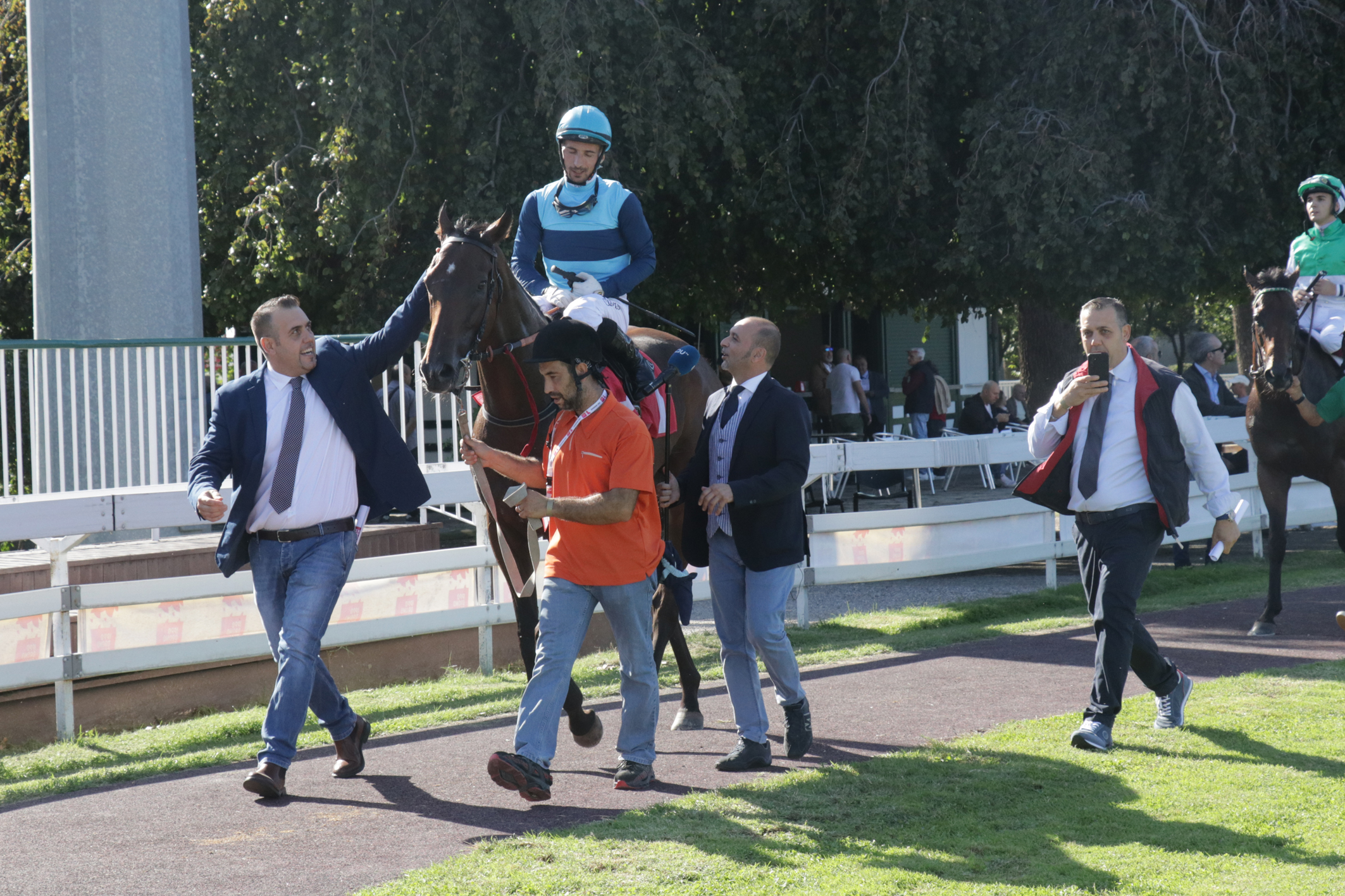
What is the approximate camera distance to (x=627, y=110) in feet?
46.0

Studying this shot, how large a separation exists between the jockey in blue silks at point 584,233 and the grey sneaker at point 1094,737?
9.66 feet

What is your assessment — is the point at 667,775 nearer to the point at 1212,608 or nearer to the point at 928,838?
the point at 928,838

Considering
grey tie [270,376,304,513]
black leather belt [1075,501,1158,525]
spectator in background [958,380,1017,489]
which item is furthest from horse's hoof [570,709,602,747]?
spectator in background [958,380,1017,489]

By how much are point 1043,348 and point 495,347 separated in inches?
564

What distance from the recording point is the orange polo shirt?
5.36 m

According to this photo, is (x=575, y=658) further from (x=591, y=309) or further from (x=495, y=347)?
(x=591, y=309)

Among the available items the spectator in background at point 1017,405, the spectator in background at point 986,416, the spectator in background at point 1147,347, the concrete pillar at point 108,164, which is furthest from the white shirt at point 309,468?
the spectator in background at point 1017,405

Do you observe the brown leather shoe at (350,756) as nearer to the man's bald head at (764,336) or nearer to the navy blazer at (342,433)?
the navy blazer at (342,433)

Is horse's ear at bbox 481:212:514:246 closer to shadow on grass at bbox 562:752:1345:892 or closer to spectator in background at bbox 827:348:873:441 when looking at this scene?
shadow on grass at bbox 562:752:1345:892

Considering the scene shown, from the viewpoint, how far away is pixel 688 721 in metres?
6.98

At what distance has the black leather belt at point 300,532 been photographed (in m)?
5.83

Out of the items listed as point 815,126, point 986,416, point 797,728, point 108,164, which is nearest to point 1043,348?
point 986,416

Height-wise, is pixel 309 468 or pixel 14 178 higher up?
pixel 14 178

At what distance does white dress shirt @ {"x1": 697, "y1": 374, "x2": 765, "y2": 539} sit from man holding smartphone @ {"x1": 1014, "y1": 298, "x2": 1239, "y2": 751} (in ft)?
4.52
